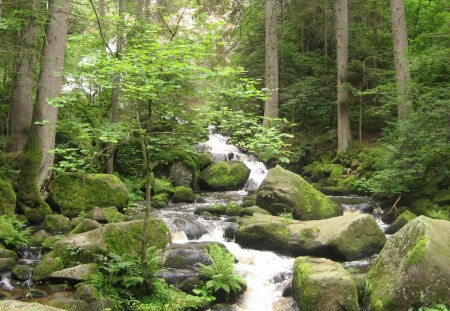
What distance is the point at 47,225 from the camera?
9648 millimetres

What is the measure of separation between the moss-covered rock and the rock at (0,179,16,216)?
4.44m

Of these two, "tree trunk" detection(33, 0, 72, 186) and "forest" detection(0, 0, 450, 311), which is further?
"tree trunk" detection(33, 0, 72, 186)

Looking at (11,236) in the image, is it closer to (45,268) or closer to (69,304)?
(45,268)

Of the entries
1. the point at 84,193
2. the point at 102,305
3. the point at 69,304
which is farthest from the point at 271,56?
the point at 69,304

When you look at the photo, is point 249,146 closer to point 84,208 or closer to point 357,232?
point 357,232

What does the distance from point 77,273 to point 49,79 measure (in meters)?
6.39

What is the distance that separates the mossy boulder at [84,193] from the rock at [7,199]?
117cm

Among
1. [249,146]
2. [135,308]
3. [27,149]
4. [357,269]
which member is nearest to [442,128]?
[357,269]

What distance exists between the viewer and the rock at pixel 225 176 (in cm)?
1711

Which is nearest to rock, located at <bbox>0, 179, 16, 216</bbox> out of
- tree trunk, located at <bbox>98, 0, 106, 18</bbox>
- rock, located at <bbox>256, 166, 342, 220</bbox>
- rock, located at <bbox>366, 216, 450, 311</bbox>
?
rock, located at <bbox>256, 166, 342, 220</bbox>

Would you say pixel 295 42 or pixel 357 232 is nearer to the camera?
pixel 357 232

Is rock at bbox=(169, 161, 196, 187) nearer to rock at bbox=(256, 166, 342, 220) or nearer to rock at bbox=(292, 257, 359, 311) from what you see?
rock at bbox=(256, 166, 342, 220)

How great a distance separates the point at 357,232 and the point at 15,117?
9.47 m

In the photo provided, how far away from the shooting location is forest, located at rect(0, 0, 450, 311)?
582cm
